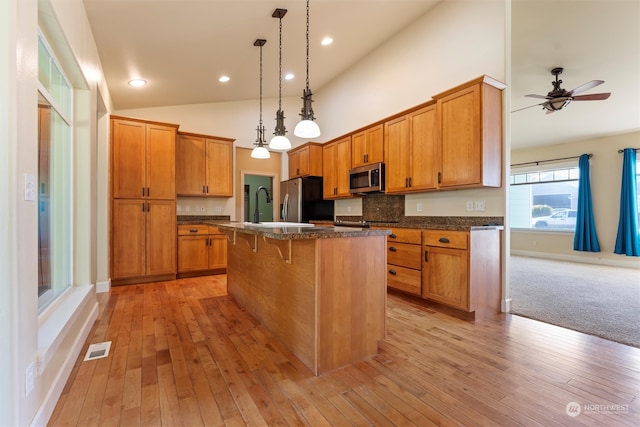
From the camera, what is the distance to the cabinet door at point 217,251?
4801 mm

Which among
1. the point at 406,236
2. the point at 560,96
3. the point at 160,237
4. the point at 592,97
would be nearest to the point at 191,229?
the point at 160,237

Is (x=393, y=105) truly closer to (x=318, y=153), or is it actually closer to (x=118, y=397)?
(x=318, y=153)

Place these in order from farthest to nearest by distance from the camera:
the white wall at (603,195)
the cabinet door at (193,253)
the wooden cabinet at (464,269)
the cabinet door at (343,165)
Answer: the white wall at (603,195) < the cabinet door at (343,165) < the cabinet door at (193,253) < the wooden cabinet at (464,269)

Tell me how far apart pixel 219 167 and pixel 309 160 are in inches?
67.1

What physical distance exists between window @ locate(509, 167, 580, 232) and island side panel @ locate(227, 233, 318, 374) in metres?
6.13

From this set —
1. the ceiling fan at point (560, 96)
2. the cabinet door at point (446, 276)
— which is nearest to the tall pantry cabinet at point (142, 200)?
the cabinet door at point (446, 276)

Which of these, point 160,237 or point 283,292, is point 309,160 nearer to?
point 160,237

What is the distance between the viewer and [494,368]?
74.5 inches

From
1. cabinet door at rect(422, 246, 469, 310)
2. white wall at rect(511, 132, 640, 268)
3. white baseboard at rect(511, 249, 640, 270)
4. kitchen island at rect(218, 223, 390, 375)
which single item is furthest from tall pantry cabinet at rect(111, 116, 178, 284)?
white wall at rect(511, 132, 640, 268)

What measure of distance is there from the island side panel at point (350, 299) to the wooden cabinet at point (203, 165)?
12.4 ft

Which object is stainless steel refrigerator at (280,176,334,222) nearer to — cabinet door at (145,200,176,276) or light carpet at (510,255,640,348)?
cabinet door at (145,200,176,276)

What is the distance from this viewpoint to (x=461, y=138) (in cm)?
305

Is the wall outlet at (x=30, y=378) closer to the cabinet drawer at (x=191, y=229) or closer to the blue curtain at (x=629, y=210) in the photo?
the cabinet drawer at (x=191, y=229)

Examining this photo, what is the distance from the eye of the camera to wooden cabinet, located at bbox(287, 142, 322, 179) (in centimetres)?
565
